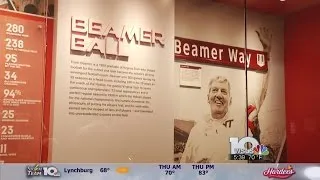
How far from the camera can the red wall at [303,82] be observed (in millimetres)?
2514

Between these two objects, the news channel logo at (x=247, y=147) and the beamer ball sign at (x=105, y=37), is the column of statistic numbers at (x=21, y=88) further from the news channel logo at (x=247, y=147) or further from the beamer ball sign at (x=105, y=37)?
the news channel logo at (x=247, y=147)

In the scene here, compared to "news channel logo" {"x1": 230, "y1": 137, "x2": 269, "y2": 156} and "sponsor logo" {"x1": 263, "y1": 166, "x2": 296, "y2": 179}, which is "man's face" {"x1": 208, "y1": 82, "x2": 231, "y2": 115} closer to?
"news channel logo" {"x1": 230, "y1": 137, "x2": 269, "y2": 156}

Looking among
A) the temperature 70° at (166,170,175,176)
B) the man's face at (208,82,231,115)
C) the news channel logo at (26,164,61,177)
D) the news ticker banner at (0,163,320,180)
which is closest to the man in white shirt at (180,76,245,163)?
the man's face at (208,82,231,115)

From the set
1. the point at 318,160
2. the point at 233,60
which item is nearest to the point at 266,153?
the point at 318,160

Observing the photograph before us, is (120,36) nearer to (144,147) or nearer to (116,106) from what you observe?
(116,106)

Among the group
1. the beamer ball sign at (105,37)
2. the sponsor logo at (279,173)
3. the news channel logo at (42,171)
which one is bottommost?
the sponsor logo at (279,173)

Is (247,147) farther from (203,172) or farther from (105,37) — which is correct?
(105,37)

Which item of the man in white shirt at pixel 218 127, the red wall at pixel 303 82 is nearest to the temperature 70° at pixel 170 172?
the man in white shirt at pixel 218 127

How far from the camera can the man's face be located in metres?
2.56

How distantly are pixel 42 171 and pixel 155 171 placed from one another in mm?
517

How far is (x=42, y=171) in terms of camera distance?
1.78m

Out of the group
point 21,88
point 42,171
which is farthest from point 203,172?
point 21,88

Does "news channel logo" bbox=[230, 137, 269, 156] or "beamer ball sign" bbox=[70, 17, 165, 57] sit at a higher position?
"beamer ball sign" bbox=[70, 17, 165, 57]

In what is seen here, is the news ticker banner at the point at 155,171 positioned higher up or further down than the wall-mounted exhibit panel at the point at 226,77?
further down
